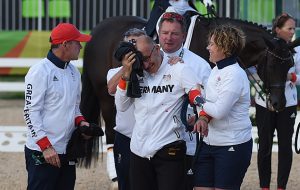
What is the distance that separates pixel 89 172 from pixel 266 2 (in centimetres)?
674

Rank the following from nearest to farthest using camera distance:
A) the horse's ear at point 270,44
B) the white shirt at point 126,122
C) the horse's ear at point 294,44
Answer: the white shirt at point 126,122
the horse's ear at point 294,44
the horse's ear at point 270,44

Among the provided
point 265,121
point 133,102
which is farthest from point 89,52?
point 133,102

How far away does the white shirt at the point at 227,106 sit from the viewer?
17.8ft

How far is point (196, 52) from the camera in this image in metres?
8.40

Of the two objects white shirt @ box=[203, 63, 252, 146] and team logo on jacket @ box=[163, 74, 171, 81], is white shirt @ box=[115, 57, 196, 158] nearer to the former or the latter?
team logo on jacket @ box=[163, 74, 171, 81]

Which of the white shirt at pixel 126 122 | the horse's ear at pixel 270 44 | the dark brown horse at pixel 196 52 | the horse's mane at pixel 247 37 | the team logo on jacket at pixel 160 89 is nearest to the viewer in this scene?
the team logo on jacket at pixel 160 89

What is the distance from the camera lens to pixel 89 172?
9.60 meters

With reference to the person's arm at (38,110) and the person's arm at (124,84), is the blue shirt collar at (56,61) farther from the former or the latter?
the person's arm at (124,84)

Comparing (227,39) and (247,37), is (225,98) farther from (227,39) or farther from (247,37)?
(247,37)

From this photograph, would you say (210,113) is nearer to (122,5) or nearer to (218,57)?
(218,57)

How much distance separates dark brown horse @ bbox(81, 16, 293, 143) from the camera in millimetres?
7789

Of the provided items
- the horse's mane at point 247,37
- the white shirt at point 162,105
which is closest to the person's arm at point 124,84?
the white shirt at point 162,105

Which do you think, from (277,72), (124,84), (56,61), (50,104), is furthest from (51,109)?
(277,72)

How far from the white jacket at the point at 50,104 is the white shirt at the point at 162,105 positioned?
565 millimetres
